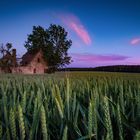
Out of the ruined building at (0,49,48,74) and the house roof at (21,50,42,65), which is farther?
the house roof at (21,50,42,65)

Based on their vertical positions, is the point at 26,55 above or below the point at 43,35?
below

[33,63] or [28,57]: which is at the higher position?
[28,57]

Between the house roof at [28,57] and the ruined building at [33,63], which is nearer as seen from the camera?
the ruined building at [33,63]

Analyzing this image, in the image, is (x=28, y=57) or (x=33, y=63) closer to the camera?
(x=33, y=63)

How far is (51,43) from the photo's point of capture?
45094mm

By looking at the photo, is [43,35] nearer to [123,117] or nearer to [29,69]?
[29,69]

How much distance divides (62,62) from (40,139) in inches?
1662

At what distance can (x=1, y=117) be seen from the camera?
1.16 m

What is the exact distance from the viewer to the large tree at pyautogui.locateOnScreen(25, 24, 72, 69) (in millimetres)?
42906

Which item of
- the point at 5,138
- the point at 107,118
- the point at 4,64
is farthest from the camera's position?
the point at 4,64

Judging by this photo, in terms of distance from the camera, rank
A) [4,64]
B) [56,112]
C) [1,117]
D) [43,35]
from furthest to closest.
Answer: [43,35], [4,64], [1,117], [56,112]


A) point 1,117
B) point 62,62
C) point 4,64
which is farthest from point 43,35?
point 1,117

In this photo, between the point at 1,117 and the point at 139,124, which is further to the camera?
the point at 1,117

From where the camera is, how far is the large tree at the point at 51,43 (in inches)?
1689
